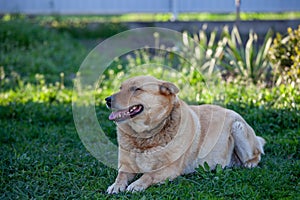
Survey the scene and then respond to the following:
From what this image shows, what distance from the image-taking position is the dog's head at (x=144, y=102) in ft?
13.8

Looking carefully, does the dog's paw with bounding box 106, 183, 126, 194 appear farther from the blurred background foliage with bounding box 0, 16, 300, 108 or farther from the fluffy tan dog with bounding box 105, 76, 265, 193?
the blurred background foliage with bounding box 0, 16, 300, 108

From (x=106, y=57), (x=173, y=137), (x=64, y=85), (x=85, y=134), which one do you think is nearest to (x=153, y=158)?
(x=173, y=137)

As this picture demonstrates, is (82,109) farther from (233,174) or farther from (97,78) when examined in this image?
(233,174)

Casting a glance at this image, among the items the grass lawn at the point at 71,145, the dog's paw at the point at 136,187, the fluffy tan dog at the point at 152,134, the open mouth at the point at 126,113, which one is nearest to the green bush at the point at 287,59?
the grass lawn at the point at 71,145

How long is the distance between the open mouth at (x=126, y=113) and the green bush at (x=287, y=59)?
261 centimetres

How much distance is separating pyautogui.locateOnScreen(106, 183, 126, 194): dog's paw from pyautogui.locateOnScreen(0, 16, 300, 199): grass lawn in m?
0.06

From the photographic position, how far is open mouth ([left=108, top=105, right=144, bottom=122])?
13.8 feet

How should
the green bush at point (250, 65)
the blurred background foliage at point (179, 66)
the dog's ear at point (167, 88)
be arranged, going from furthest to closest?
the green bush at point (250, 65)
the blurred background foliage at point (179, 66)
the dog's ear at point (167, 88)

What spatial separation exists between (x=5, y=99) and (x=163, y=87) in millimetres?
3396

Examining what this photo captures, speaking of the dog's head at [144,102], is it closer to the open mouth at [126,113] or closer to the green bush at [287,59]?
the open mouth at [126,113]

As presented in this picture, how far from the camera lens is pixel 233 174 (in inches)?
175

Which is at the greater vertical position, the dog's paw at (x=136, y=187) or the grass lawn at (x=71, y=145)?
the dog's paw at (x=136, y=187)

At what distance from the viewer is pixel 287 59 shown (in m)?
6.55

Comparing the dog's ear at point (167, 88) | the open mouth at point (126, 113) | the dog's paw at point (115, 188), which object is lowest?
the dog's paw at point (115, 188)
